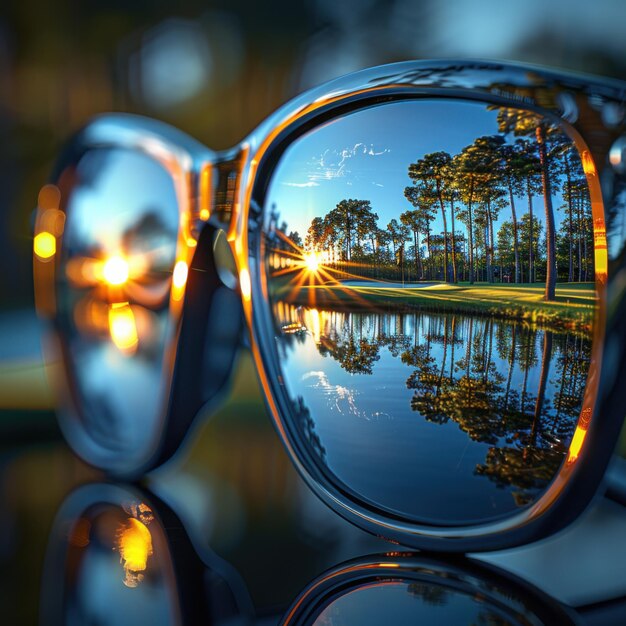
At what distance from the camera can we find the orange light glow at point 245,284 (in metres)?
0.26

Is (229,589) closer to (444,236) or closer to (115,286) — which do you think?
(444,236)

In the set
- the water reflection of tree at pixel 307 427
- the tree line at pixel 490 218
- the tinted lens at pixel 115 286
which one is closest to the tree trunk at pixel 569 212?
the tree line at pixel 490 218

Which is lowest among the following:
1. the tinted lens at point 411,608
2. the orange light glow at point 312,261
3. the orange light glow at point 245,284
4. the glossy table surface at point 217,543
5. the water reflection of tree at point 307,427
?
the glossy table surface at point 217,543

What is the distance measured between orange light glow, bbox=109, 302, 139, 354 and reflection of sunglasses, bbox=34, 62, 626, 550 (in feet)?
0.60

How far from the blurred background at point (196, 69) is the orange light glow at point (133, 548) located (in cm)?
6

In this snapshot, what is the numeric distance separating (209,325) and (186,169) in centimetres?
9

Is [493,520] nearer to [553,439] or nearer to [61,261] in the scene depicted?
[553,439]

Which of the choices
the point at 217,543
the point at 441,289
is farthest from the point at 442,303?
the point at 217,543

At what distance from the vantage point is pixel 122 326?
1.43ft

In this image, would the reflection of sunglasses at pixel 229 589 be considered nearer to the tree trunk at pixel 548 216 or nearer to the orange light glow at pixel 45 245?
the tree trunk at pixel 548 216

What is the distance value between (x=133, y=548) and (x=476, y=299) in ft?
0.47

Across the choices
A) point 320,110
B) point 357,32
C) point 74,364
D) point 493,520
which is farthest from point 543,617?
point 357,32

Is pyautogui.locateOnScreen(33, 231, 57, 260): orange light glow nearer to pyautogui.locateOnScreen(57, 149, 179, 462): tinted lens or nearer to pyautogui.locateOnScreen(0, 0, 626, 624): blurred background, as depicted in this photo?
pyautogui.locateOnScreen(57, 149, 179, 462): tinted lens

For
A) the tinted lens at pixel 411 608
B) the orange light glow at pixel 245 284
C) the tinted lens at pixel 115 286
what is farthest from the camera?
the tinted lens at pixel 115 286
